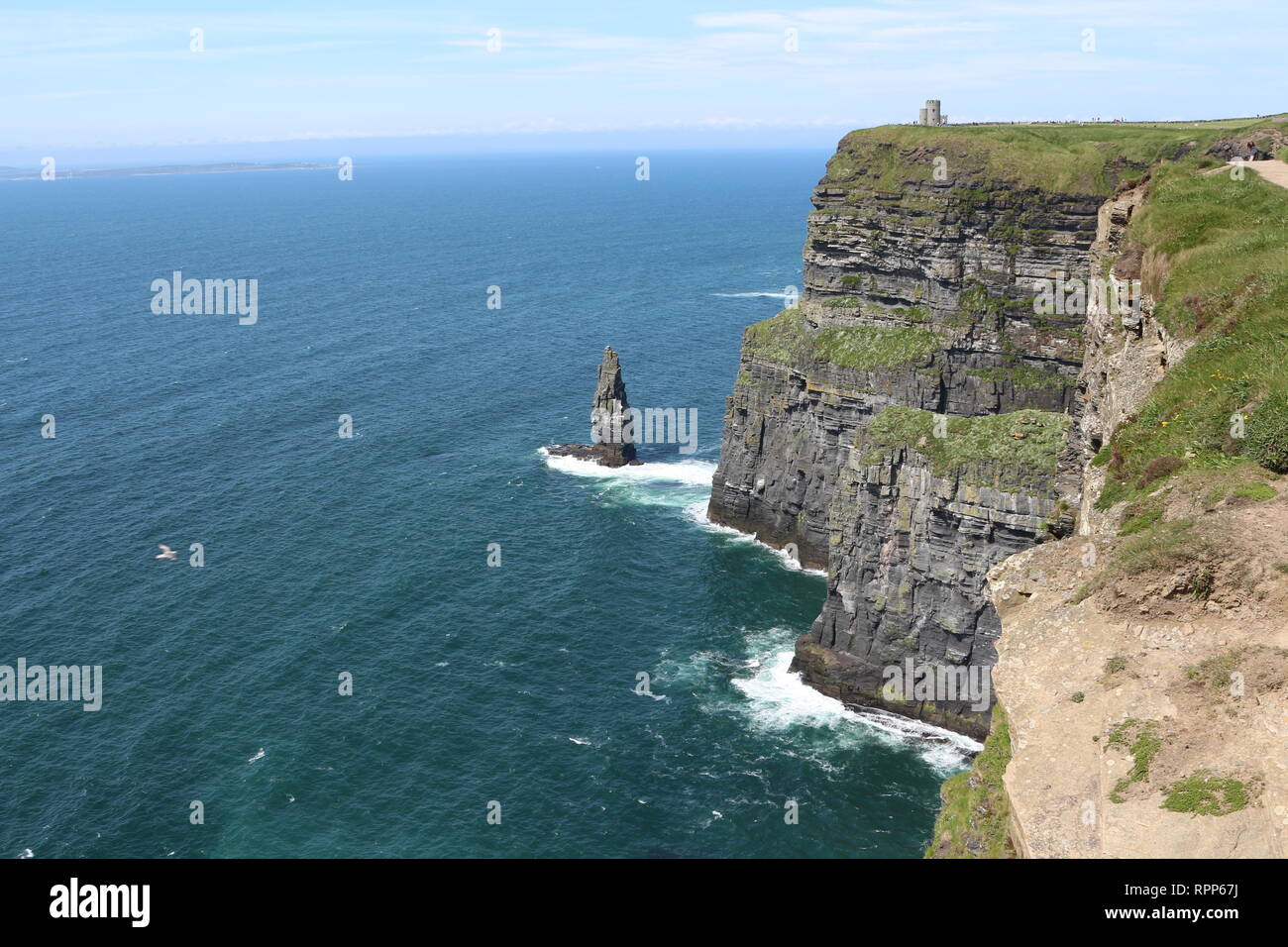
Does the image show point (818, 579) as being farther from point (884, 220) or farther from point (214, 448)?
point (214, 448)

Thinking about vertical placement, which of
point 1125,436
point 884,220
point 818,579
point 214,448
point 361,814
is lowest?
point 361,814

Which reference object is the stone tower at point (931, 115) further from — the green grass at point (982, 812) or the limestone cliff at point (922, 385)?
the green grass at point (982, 812)

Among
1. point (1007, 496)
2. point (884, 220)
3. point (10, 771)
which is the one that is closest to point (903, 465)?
point (1007, 496)

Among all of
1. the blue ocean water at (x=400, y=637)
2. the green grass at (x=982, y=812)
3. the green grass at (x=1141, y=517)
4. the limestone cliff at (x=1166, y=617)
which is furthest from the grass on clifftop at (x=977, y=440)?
the green grass at (x=982, y=812)

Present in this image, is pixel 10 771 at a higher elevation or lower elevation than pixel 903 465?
lower

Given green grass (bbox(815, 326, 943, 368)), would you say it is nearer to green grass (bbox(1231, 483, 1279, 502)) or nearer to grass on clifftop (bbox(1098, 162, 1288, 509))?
grass on clifftop (bbox(1098, 162, 1288, 509))

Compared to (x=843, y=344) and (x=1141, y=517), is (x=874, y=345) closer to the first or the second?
(x=843, y=344)
